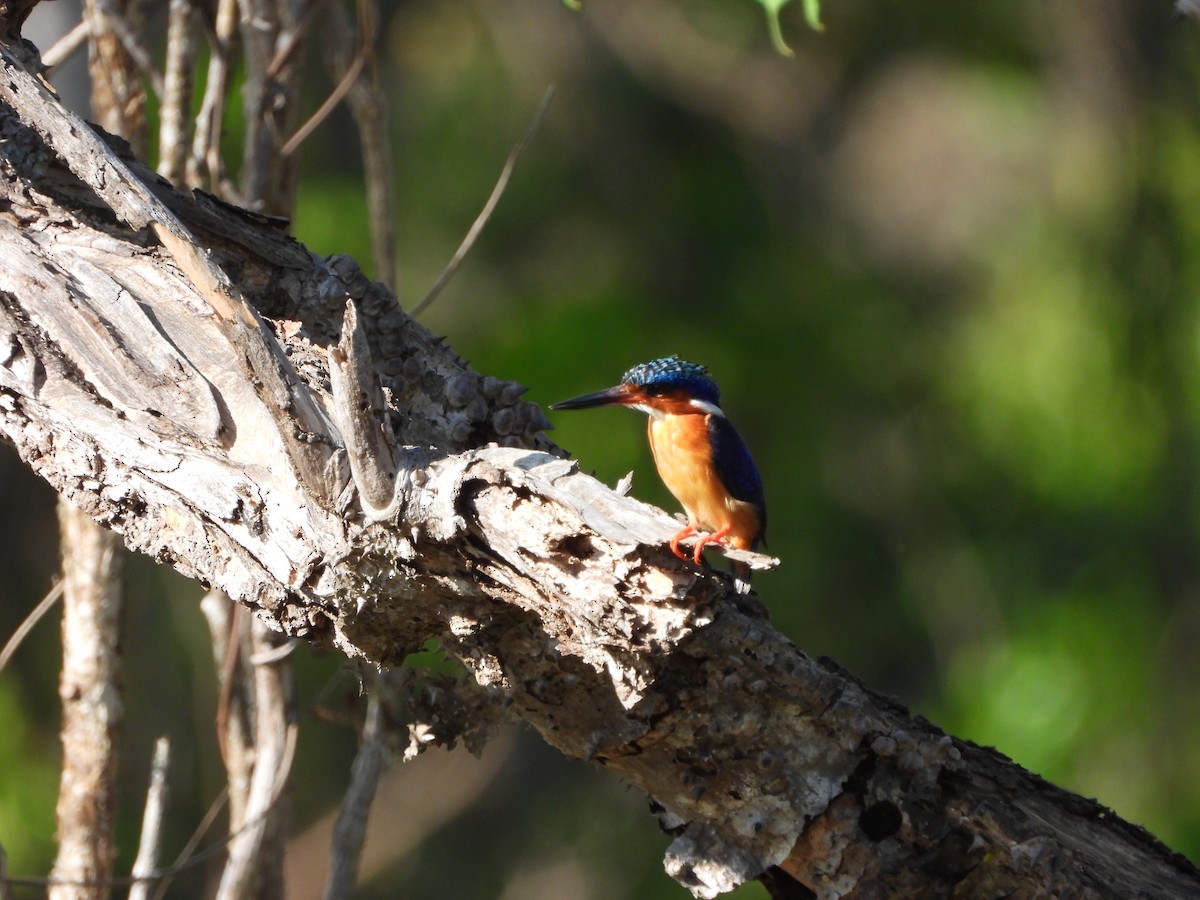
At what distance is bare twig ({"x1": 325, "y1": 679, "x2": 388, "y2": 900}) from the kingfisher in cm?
84

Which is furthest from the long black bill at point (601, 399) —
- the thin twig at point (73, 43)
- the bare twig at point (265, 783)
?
the thin twig at point (73, 43)

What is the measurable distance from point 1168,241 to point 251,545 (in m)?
5.78

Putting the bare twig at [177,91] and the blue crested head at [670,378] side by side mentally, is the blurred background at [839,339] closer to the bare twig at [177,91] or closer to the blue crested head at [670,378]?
the bare twig at [177,91]

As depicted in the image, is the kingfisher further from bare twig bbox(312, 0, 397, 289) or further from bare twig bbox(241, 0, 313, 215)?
bare twig bbox(241, 0, 313, 215)

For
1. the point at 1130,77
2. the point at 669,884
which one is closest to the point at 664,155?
the point at 1130,77

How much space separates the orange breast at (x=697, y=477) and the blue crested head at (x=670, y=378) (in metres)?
0.07

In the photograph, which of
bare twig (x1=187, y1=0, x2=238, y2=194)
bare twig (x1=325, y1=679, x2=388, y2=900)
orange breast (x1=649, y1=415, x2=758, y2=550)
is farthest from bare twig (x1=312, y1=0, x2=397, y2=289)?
bare twig (x1=325, y1=679, x2=388, y2=900)

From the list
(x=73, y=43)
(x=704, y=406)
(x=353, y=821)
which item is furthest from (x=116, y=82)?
(x=353, y=821)

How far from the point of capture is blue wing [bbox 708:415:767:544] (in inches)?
106

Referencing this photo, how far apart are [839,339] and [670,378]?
190 inches

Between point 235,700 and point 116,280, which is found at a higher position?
point 116,280

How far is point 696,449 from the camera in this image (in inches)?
106

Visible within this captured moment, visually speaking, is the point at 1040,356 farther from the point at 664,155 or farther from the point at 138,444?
the point at 138,444

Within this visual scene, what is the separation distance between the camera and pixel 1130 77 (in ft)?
22.0
